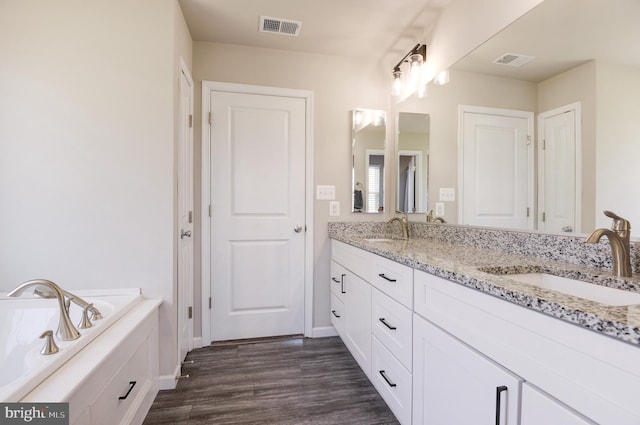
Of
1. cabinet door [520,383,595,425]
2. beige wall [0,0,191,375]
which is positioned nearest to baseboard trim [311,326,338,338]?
beige wall [0,0,191,375]

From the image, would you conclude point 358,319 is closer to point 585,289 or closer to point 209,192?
point 585,289

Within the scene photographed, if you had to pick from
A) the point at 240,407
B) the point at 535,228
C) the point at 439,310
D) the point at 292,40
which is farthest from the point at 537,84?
the point at 240,407

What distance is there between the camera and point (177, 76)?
1.83 meters

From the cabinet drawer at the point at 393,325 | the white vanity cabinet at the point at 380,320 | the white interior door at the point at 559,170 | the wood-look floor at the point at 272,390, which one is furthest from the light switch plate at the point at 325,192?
the white interior door at the point at 559,170

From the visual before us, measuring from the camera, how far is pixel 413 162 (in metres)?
2.35

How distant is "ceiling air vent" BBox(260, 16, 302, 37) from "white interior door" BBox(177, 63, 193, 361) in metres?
0.65

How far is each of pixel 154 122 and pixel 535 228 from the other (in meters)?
2.11

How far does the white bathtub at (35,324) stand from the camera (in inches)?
45.7

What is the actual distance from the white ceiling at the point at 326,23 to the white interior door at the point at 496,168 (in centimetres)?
82

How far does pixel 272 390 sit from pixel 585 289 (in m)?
1.66

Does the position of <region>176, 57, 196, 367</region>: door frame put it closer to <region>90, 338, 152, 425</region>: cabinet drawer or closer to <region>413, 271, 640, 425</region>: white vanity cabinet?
<region>90, 338, 152, 425</region>: cabinet drawer

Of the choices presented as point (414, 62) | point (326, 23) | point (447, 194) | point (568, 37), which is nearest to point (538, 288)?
point (568, 37)

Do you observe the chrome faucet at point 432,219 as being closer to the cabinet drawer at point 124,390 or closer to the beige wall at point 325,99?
the beige wall at point 325,99

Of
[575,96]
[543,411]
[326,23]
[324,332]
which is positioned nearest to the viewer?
[543,411]
